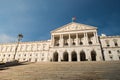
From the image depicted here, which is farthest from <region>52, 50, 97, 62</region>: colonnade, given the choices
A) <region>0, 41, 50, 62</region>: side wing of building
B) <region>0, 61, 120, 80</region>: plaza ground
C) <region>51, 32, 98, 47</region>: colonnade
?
<region>0, 61, 120, 80</region>: plaza ground

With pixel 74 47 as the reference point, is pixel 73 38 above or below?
above

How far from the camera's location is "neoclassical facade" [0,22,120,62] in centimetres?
3797

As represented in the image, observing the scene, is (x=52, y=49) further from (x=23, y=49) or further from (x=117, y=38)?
(x=117, y=38)

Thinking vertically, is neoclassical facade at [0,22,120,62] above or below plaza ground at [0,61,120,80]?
above

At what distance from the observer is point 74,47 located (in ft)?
129

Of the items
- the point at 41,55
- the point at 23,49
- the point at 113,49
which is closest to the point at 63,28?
the point at 41,55

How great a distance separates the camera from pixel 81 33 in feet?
140

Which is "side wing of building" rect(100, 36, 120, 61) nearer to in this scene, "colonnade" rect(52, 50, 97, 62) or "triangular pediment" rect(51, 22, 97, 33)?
"colonnade" rect(52, 50, 97, 62)

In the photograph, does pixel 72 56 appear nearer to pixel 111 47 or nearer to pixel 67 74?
pixel 111 47

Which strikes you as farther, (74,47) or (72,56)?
(72,56)

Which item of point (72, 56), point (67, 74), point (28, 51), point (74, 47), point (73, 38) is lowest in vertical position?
point (67, 74)

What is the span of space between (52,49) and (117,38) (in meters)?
28.7

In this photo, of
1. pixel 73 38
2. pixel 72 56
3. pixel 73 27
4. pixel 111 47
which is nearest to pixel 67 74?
pixel 72 56

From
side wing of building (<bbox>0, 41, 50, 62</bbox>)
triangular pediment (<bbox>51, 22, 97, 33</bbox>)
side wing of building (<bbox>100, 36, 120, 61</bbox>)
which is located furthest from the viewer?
side wing of building (<bbox>0, 41, 50, 62</bbox>)
